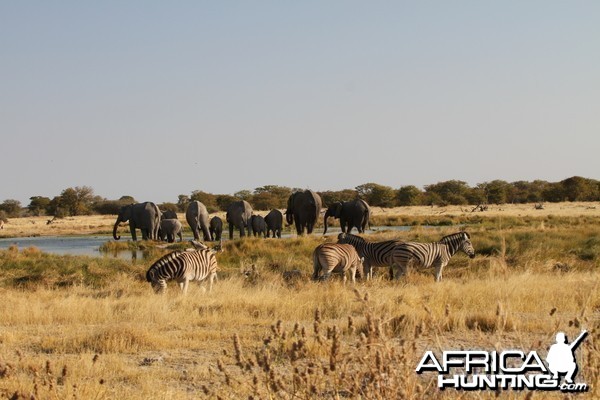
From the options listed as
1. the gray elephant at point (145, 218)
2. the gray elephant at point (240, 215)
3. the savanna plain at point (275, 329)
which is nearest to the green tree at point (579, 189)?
the gray elephant at point (240, 215)

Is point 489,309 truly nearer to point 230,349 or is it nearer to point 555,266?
point 230,349

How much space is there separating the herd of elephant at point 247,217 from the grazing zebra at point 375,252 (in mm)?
16773

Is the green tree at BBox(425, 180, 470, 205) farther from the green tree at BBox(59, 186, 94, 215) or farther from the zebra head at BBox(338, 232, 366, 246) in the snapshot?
the zebra head at BBox(338, 232, 366, 246)

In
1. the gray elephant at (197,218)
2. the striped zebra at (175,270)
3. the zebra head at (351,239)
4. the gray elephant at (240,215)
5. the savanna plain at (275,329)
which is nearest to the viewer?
the savanna plain at (275,329)

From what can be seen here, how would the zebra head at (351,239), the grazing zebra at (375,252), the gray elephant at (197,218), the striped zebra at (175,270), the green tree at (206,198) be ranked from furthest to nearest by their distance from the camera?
the green tree at (206,198), the gray elephant at (197,218), the zebra head at (351,239), the grazing zebra at (375,252), the striped zebra at (175,270)

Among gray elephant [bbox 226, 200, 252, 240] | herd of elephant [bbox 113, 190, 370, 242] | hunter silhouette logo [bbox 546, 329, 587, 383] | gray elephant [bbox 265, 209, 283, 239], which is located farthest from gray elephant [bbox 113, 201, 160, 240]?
hunter silhouette logo [bbox 546, 329, 587, 383]

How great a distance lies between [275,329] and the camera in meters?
3.91

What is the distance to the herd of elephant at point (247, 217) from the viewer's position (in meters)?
32.9

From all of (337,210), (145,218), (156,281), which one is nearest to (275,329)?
(156,281)

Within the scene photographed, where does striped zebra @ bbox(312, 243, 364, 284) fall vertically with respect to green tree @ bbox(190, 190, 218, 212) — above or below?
below

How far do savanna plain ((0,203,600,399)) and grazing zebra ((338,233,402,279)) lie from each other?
0.69 metres

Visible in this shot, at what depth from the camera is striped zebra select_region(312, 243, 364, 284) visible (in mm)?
13922

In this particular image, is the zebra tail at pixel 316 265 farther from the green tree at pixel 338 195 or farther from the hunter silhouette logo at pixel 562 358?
the green tree at pixel 338 195

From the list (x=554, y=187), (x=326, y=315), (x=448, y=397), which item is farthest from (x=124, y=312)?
(x=554, y=187)
